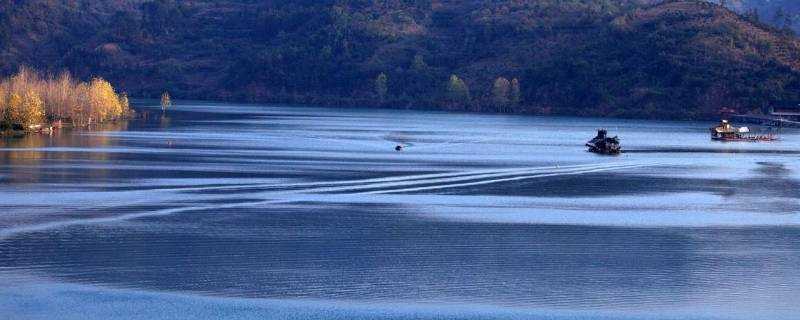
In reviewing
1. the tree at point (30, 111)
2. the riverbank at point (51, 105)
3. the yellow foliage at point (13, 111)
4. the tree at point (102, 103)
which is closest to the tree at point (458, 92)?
the riverbank at point (51, 105)

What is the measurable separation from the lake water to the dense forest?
65784mm

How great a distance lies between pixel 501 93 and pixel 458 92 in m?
5.77

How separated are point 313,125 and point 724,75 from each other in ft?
156

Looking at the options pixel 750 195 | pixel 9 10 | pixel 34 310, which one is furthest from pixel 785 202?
pixel 9 10

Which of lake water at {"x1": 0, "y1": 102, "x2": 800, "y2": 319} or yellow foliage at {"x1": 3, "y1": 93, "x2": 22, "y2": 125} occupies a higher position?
yellow foliage at {"x1": 3, "y1": 93, "x2": 22, "y2": 125}

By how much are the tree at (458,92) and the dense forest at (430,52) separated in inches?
7.3

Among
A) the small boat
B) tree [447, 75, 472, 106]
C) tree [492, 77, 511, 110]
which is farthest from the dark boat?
tree [447, 75, 472, 106]

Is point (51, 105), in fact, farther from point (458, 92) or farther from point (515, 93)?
point (458, 92)

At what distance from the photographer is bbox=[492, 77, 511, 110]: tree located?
12569cm

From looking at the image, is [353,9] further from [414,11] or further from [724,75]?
[724,75]

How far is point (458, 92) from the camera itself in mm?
130000

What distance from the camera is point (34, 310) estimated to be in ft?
65.3

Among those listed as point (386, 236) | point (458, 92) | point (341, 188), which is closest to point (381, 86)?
point (458, 92)

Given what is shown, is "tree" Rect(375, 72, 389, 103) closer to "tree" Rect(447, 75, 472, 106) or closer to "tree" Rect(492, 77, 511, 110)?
"tree" Rect(447, 75, 472, 106)
